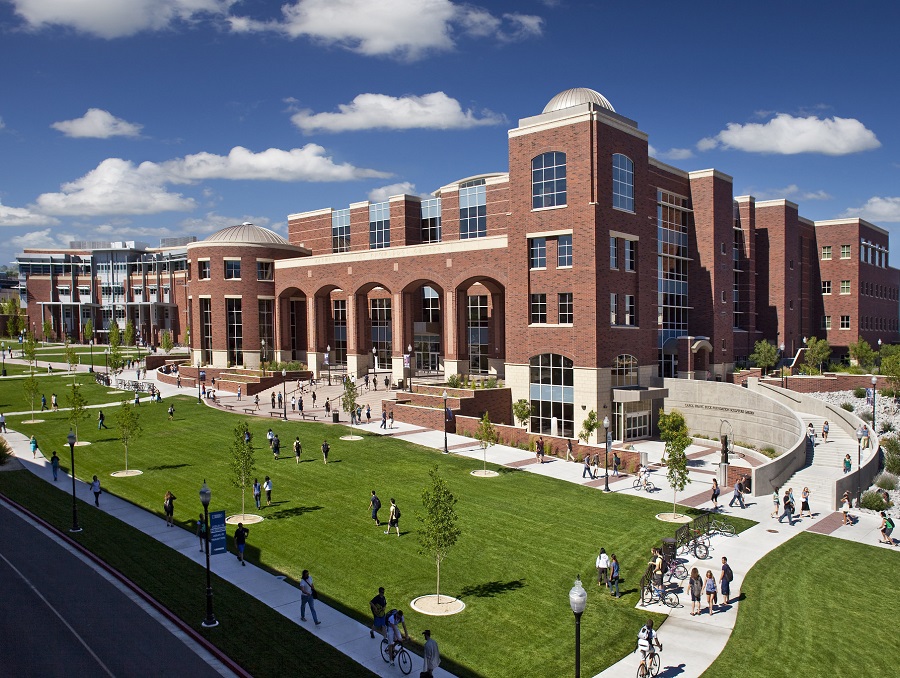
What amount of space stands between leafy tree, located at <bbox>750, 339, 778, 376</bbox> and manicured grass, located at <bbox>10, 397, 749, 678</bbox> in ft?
130

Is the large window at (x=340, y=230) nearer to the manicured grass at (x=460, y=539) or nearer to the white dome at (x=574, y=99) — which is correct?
the white dome at (x=574, y=99)

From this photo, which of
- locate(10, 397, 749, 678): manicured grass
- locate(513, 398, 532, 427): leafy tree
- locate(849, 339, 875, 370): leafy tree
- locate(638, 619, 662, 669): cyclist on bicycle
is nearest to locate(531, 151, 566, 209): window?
locate(513, 398, 532, 427): leafy tree

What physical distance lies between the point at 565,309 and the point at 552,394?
6.16 meters

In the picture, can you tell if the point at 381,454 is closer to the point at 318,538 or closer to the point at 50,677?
the point at 318,538

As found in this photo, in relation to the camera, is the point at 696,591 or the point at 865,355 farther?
the point at 865,355

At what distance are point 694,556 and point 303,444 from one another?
2568 centimetres

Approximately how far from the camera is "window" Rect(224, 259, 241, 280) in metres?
76.5

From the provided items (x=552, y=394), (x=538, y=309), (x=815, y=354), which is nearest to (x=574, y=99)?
(x=538, y=309)

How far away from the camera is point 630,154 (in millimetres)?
50219

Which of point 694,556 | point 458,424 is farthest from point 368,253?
point 694,556

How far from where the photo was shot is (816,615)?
67.1ft

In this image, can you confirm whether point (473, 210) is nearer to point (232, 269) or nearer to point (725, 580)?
point (232, 269)

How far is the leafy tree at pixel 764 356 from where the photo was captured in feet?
216

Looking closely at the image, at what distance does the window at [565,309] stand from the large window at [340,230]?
38836 mm
